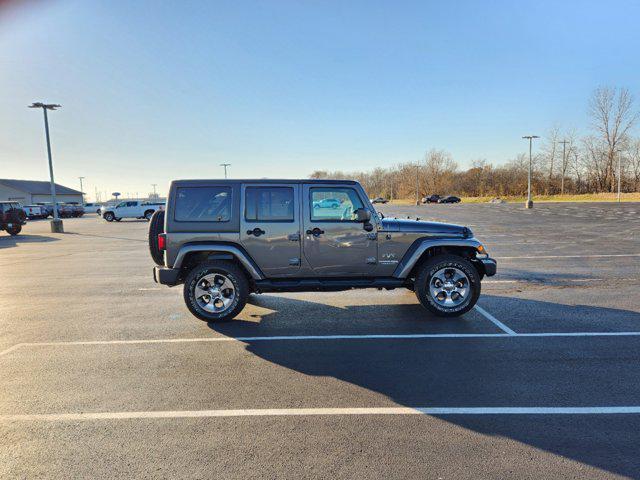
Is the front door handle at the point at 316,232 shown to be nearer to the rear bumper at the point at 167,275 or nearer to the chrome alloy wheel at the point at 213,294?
the chrome alloy wheel at the point at 213,294

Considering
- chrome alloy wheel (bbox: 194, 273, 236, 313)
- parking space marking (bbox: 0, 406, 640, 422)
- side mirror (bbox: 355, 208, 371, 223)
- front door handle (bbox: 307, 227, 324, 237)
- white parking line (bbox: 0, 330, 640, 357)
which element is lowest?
parking space marking (bbox: 0, 406, 640, 422)

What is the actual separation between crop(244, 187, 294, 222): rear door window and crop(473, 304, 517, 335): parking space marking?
127 inches

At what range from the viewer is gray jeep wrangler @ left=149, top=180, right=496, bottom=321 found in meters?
5.84

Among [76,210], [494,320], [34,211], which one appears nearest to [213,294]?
[494,320]

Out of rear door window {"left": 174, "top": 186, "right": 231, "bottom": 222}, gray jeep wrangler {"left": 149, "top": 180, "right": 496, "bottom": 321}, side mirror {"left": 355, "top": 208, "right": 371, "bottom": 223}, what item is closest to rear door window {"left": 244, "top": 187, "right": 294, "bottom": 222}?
gray jeep wrangler {"left": 149, "top": 180, "right": 496, "bottom": 321}

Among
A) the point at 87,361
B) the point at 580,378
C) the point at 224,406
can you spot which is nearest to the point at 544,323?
the point at 580,378

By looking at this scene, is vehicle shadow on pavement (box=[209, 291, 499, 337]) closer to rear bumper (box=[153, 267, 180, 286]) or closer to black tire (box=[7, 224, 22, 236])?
rear bumper (box=[153, 267, 180, 286])

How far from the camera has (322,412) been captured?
337cm

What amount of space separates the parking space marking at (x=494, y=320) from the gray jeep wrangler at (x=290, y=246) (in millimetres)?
342

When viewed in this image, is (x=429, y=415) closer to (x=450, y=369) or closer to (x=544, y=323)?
(x=450, y=369)

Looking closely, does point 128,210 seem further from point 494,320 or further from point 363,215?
point 494,320

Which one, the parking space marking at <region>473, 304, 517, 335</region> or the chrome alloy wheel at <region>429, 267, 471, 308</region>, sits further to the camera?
the chrome alloy wheel at <region>429, 267, 471, 308</region>

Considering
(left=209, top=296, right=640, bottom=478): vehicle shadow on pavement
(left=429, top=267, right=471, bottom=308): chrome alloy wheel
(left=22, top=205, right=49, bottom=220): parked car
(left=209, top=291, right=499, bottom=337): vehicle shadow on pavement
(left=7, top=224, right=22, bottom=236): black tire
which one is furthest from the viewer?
(left=22, top=205, right=49, bottom=220): parked car

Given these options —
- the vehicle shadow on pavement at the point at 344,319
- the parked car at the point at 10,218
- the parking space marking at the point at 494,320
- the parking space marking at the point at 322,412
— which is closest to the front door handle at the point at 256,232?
the vehicle shadow on pavement at the point at 344,319
